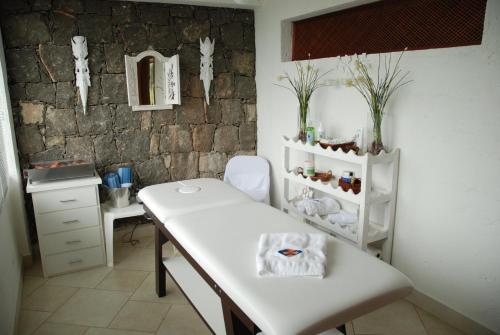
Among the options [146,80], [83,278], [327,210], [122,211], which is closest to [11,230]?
[83,278]

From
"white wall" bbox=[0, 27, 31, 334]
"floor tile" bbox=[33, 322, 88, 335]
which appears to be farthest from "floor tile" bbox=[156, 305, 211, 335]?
"white wall" bbox=[0, 27, 31, 334]

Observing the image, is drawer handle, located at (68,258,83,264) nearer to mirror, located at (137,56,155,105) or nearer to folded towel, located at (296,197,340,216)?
mirror, located at (137,56,155,105)

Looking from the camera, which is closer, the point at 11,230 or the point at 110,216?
the point at 11,230

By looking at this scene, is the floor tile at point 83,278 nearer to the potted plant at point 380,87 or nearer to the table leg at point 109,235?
the table leg at point 109,235

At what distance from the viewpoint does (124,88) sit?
3188mm

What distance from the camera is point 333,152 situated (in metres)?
2.52

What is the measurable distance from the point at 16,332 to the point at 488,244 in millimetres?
2667

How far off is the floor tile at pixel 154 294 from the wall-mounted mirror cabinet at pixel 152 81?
1.47 metres

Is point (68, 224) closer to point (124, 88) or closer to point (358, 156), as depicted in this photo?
point (124, 88)

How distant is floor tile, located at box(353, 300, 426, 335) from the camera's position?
86.7 inches

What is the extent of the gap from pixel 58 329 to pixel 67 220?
80 centimetres

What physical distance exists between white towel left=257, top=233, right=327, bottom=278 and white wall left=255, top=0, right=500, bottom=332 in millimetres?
927

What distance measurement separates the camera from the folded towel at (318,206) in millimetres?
2803

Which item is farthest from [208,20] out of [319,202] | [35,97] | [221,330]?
[221,330]
